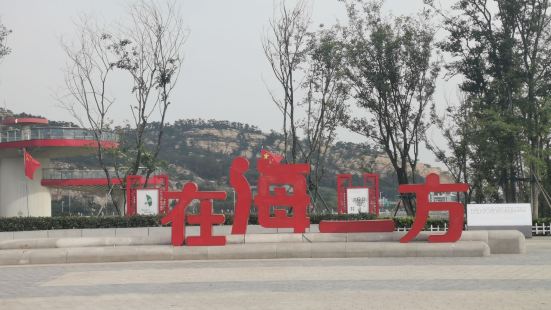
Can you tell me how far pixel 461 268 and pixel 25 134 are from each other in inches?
958

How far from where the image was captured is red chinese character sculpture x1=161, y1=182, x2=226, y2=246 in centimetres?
1485

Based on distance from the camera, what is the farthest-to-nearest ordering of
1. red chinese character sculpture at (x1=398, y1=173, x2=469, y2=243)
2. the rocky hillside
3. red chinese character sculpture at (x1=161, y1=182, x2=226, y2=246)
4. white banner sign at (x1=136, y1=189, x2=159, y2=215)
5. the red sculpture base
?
the rocky hillside → white banner sign at (x1=136, y1=189, x2=159, y2=215) → the red sculpture base → red chinese character sculpture at (x1=161, y1=182, x2=226, y2=246) → red chinese character sculpture at (x1=398, y1=173, x2=469, y2=243)

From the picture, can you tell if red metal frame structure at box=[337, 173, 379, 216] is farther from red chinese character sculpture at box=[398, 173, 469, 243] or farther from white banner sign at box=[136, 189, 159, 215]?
red chinese character sculpture at box=[398, 173, 469, 243]

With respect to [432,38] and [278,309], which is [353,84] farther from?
[278,309]

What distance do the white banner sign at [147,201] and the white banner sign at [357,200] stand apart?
299 inches

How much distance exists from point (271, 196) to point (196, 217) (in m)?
1.83

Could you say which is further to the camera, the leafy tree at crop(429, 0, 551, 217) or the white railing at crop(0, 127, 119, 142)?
the white railing at crop(0, 127, 119, 142)

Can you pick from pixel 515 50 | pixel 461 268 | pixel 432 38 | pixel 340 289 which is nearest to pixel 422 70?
pixel 432 38

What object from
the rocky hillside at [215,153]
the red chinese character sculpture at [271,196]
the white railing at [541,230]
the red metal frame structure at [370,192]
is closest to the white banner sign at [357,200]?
the red metal frame structure at [370,192]

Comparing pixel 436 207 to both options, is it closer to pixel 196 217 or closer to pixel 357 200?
pixel 196 217

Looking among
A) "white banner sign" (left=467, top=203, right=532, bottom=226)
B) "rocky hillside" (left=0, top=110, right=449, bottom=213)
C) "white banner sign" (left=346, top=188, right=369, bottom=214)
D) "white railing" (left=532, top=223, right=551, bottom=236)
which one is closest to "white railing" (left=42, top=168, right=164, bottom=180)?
"white banner sign" (left=346, top=188, right=369, bottom=214)

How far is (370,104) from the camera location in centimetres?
2797

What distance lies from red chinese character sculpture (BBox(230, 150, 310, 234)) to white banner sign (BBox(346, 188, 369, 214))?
11.2m

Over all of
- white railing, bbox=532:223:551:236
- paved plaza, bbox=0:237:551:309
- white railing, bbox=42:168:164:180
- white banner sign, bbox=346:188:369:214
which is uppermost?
white railing, bbox=42:168:164:180
